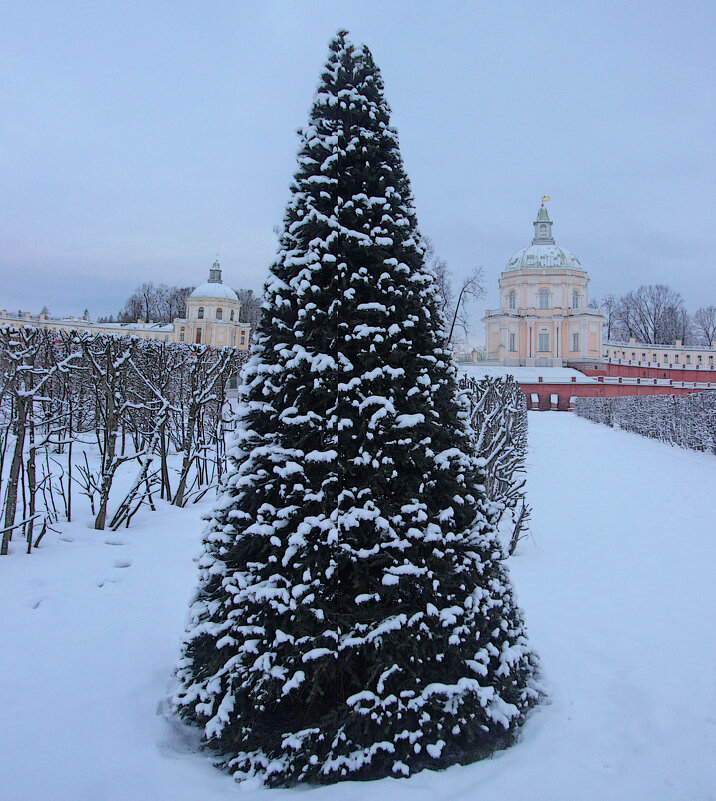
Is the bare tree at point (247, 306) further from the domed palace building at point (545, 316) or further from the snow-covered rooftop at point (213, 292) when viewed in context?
the domed palace building at point (545, 316)

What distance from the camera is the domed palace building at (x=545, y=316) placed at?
201 ft

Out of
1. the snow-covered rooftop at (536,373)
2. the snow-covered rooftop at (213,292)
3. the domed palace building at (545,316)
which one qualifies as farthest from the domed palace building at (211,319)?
the domed palace building at (545,316)

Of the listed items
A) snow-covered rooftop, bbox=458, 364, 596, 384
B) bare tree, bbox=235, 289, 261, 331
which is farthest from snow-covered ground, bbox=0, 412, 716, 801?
bare tree, bbox=235, 289, 261, 331

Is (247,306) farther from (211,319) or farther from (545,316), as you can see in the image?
(545,316)

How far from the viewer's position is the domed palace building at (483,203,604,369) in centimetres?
6131

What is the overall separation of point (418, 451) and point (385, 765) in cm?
146

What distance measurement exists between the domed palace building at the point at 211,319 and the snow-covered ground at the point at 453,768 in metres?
62.4

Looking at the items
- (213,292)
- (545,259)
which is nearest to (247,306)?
(213,292)

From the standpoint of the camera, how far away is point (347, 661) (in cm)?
251

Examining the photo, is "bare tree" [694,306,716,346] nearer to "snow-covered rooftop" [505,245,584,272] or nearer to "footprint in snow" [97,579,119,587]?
"snow-covered rooftop" [505,245,584,272]

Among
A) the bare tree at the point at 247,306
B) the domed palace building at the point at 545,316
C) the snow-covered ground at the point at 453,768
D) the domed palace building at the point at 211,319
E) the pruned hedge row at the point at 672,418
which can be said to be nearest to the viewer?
the snow-covered ground at the point at 453,768

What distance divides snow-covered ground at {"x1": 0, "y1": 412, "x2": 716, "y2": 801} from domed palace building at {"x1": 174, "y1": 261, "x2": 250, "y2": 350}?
62.4m

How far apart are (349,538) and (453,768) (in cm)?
118

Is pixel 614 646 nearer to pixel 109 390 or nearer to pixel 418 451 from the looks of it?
pixel 418 451
